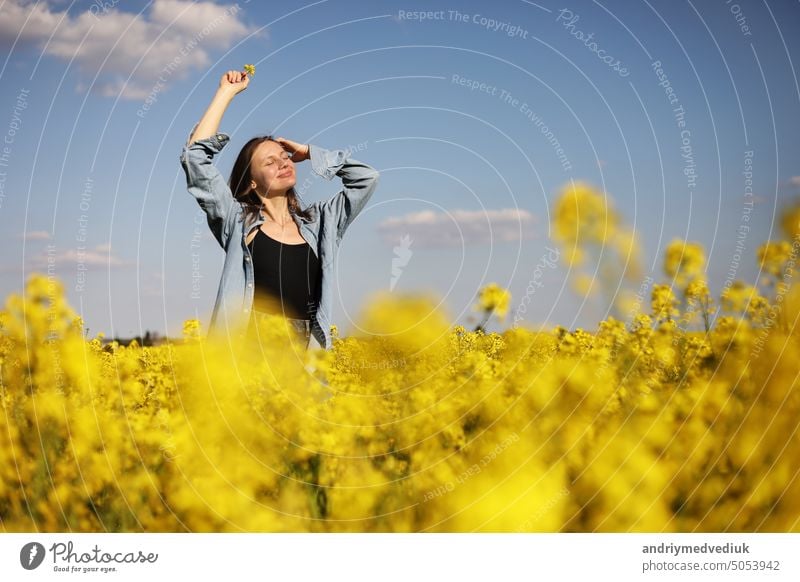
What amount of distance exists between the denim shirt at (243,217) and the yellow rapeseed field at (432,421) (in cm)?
27

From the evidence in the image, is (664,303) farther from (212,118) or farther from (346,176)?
(212,118)

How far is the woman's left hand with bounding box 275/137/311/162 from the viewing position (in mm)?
4434

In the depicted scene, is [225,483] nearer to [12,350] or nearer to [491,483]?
[491,483]

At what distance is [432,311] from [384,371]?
18.4 inches

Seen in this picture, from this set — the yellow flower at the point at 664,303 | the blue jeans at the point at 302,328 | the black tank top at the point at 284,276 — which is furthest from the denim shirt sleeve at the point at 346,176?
the yellow flower at the point at 664,303

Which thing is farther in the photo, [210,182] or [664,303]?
[210,182]

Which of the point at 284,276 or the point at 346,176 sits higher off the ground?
the point at 346,176

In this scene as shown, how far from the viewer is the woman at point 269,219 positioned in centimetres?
434

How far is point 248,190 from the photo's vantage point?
4.52 metres

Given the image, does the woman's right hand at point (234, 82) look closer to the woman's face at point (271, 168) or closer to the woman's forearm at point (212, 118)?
the woman's forearm at point (212, 118)

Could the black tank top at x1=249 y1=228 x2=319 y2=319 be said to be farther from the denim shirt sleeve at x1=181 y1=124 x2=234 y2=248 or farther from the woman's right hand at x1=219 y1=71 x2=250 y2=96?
the woman's right hand at x1=219 y1=71 x2=250 y2=96

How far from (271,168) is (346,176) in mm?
442

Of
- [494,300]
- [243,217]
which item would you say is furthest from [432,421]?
[243,217]

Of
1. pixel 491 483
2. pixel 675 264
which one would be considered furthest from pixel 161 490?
pixel 675 264
